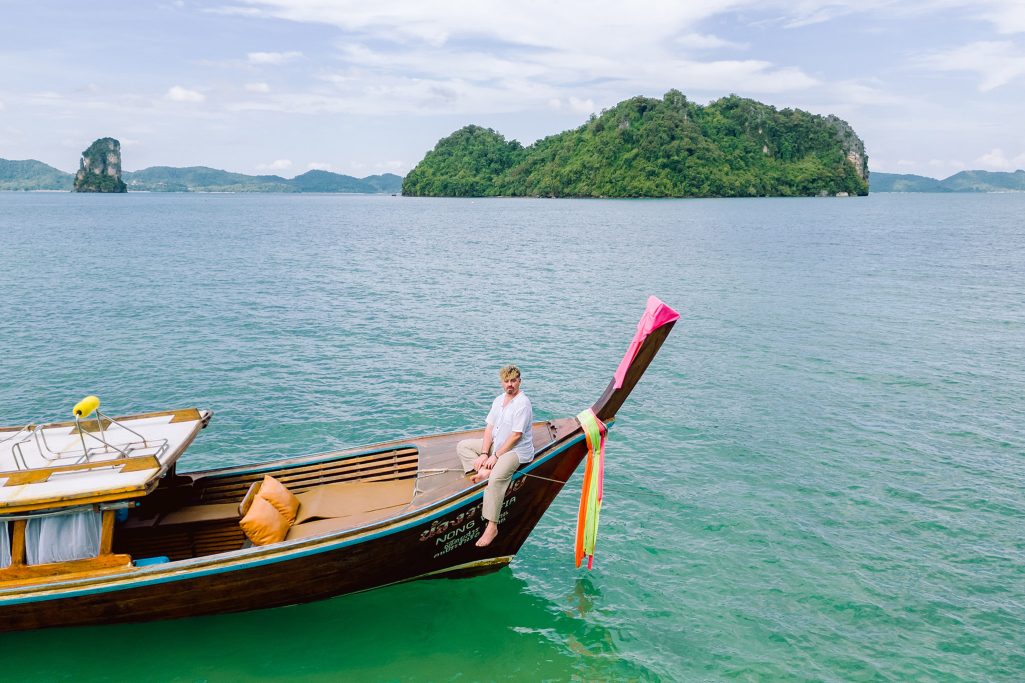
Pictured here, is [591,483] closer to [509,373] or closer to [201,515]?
[509,373]

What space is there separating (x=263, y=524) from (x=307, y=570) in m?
0.86

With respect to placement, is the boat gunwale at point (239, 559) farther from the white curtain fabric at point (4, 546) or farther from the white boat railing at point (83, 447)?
the white boat railing at point (83, 447)

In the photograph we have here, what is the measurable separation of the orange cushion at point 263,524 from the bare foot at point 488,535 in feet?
8.80

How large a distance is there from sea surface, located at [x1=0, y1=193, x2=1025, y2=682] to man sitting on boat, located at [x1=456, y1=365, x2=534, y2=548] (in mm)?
1970

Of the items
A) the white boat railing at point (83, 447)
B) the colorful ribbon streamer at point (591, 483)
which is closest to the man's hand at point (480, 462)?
the colorful ribbon streamer at point (591, 483)

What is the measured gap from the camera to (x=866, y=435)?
17.2m

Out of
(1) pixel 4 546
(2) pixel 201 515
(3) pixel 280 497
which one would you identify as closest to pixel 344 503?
(3) pixel 280 497

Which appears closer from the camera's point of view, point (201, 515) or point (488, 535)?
point (488, 535)

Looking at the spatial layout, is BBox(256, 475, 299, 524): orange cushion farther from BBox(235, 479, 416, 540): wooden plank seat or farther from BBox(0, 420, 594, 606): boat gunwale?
BBox(0, 420, 594, 606): boat gunwale

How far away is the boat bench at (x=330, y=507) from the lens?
10.2 metres

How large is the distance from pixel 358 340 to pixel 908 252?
4794cm

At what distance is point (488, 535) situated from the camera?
10078mm

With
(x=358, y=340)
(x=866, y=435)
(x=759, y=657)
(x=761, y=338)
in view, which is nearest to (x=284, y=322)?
(x=358, y=340)

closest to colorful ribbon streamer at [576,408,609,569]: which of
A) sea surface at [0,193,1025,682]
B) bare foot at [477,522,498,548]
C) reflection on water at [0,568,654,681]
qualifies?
sea surface at [0,193,1025,682]
